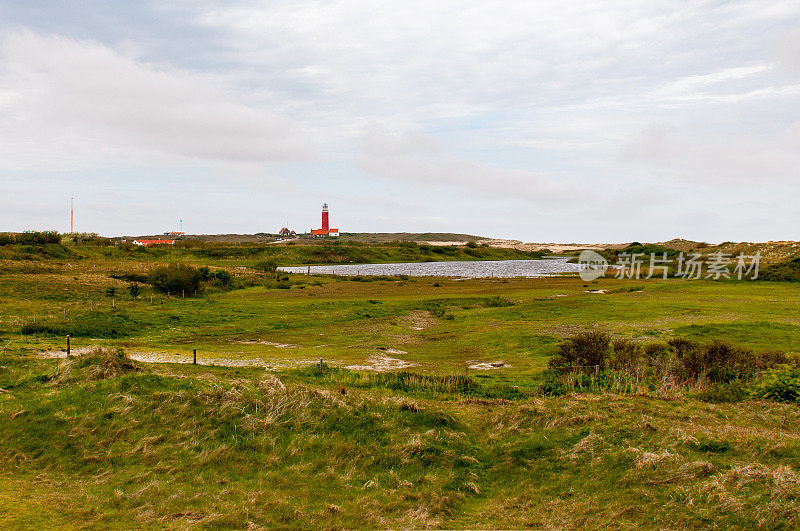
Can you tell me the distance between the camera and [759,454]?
13984 mm

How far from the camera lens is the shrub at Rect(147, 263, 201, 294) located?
63.4m

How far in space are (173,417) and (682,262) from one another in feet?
376

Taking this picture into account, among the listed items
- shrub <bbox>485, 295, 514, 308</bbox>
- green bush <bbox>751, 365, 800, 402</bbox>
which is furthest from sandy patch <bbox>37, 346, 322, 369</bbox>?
shrub <bbox>485, 295, 514, 308</bbox>

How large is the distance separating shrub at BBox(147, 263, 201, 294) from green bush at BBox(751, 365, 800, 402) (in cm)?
5628

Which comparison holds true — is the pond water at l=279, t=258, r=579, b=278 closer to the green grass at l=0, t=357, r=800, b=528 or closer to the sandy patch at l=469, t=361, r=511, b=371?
the sandy patch at l=469, t=361, r=511, b=371

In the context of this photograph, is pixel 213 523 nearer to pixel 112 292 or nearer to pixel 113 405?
pixel 113 405

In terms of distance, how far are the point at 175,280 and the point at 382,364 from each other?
41907mm

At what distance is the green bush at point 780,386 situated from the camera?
1980 centimetres

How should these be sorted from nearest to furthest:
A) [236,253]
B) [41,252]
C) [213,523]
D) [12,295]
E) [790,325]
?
1. [213,523]
2. [790,325]
3. [12,295]
4. [41,252]
5. [236,253]

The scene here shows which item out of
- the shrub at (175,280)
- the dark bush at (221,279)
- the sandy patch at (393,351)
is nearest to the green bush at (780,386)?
the sandy patch at (393,351)

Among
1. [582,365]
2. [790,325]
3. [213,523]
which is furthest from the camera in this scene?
[790,325]

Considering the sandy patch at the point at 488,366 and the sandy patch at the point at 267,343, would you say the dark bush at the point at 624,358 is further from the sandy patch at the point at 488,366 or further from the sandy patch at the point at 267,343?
the sandy patch at the point at 267,343

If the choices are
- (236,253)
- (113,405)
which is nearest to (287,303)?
(113,405)

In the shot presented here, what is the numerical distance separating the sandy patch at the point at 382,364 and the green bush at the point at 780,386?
1617 centimetres
